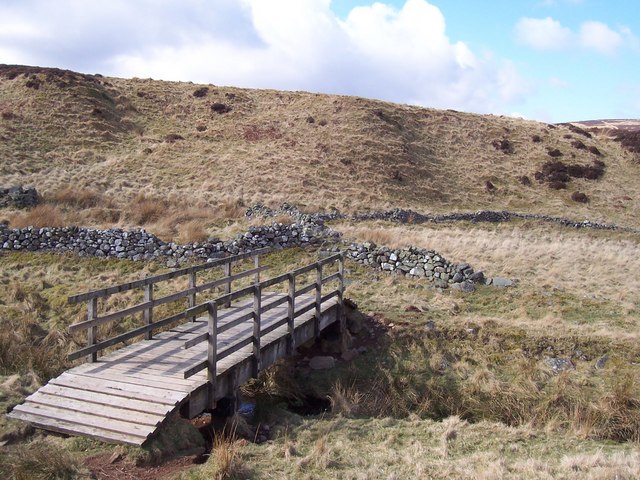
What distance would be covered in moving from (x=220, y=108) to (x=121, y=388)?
45.7 meters

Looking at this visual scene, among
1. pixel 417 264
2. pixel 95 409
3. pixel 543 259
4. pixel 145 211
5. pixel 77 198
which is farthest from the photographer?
pixel 77 198

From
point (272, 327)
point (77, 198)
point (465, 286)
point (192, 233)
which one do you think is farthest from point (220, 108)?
point (272, 327)

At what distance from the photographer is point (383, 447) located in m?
7.53

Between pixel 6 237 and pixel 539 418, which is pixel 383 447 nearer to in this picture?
pixel 539 418

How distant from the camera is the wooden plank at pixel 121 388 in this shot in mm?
7152

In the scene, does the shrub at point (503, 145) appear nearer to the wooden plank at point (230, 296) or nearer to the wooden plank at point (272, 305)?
the wooden plank at point (272, 305)

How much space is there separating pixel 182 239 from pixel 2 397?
12.9 m

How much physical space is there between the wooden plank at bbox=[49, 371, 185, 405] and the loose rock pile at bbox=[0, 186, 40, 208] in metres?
20.5

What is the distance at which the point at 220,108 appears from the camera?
5038 cm

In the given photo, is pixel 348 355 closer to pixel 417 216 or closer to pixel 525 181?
pixel 417 216

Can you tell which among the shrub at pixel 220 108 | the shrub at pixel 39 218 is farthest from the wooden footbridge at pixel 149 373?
the shrub at pixel 220 108

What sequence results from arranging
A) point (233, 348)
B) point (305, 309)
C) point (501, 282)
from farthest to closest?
A: point (501, 282)
point (305, 309)
point (233, 348)

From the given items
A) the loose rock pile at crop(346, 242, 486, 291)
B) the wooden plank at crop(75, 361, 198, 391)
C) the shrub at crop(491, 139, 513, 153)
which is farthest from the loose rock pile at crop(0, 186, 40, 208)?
the shrub at crop(491, 139, 513, 153)

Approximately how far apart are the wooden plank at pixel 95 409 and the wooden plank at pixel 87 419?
0.04 metres
